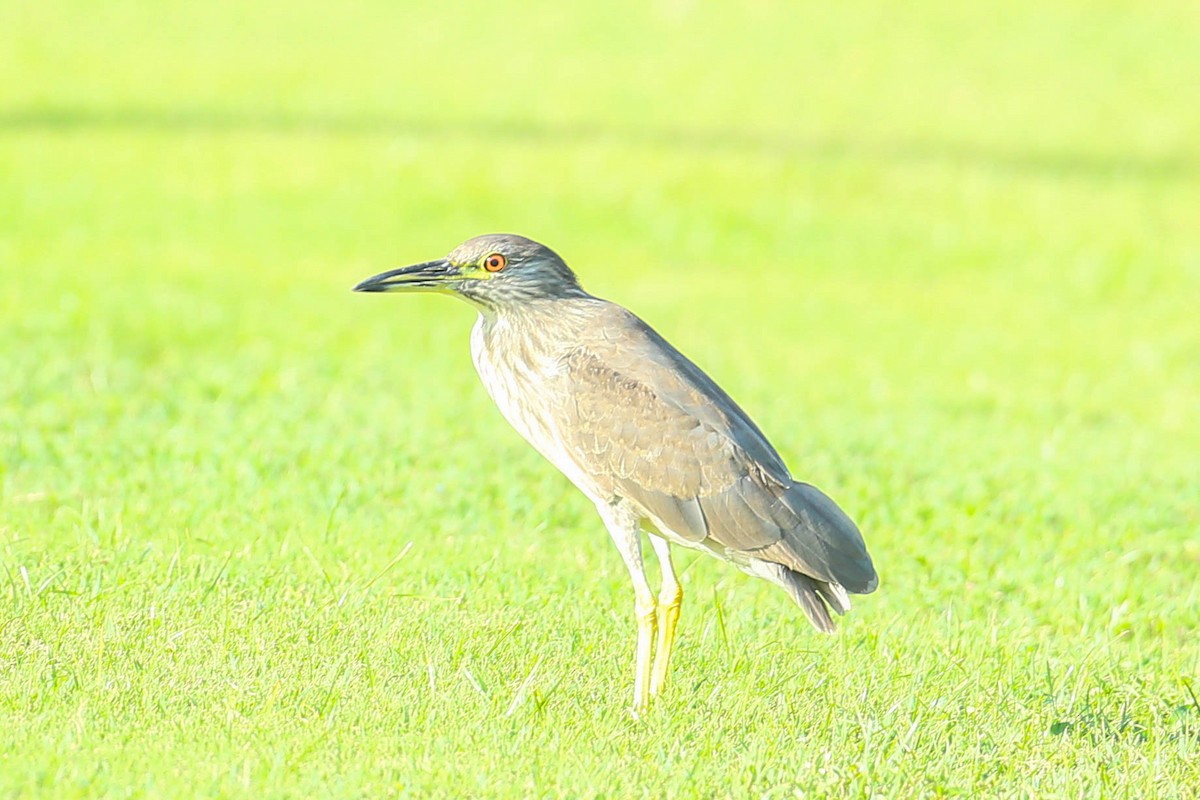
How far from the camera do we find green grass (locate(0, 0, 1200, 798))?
17.0ft

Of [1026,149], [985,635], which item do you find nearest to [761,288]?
[1026,149]

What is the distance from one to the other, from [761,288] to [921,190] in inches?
166

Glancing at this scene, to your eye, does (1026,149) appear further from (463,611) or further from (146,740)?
(146,740)

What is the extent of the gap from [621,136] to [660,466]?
53.2ft

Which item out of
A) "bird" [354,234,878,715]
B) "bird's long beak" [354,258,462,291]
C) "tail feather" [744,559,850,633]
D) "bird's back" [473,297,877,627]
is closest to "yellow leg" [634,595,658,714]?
"bird" [354,234,878,715]

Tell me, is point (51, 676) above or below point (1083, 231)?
above

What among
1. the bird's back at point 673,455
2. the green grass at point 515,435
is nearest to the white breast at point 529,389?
the bird's back at point 673,455

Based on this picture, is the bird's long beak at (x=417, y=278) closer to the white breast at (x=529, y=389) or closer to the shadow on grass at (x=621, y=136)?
the white breast at (x=529, y=389)

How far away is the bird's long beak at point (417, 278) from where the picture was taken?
6.01 m

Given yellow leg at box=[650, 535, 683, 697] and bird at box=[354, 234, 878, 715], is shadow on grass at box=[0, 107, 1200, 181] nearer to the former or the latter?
bird at box=[354, 234, 878, 715]

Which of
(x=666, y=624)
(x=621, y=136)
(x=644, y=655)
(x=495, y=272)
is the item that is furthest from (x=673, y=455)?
(x=621, y=136)

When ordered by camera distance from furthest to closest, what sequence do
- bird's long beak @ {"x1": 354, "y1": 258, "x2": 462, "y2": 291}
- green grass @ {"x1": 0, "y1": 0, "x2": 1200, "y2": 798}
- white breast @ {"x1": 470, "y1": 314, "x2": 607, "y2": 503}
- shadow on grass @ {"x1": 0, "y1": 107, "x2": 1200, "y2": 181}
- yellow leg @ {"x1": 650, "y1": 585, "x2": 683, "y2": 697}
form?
shadow on grass @ {"x1": 0, "y1": 107, "x2": 1200, "y2": 181} < bird's long beak @ {"x1": 354, "y1": 258, "x2": 462, "y2": 291} < white breast @ {"x1": 470, "y1": 314, "x2": 607, "y2": 503} < yellow leg @ {"x1": 650, "y1": 585, "x2": 683, "y2": 697} < green grass @ {"x1": 0, "y1": 0, "x2": 1200, "y2": 798}

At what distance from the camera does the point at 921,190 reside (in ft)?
64.4

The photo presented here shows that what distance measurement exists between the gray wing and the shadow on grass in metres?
15.2
